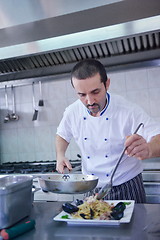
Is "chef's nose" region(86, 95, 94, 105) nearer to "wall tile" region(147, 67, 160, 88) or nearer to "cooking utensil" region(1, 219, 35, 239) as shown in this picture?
"cooking utensil" region(1, 219, 35, 239)

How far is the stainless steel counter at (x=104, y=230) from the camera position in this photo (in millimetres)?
938

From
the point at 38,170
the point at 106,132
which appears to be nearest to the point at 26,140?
the point at 38,170

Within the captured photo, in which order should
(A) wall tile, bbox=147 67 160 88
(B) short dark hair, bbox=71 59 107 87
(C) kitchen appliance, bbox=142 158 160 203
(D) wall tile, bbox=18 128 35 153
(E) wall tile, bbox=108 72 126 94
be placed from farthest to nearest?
(D) wall tile, bbox=18 128 35 153, (E) wall tile, bbox=108 72 126 94, (A) wall tile, bbox=147 67 160 88, (C) kitchen appliance, bbox=142 158 160 203, (B) short dark hair, bbox=71 59 107 87

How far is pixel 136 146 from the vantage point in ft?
3.98

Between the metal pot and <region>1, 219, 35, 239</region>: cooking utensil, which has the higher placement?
the metal pot

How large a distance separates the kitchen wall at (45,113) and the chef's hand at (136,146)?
1709 mm

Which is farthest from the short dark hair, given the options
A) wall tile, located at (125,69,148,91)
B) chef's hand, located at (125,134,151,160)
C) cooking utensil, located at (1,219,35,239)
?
wall tile, located at (125,69,148,91)

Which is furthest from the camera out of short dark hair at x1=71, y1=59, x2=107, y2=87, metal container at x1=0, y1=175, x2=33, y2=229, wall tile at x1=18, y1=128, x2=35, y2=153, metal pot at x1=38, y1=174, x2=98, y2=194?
wall tile at x1=18, y1=128, x2=35, y2=153

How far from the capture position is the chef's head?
1412 millimetres

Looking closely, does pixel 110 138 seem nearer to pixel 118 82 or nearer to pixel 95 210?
pixel 95 210

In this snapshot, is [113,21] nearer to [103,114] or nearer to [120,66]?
[103,114]

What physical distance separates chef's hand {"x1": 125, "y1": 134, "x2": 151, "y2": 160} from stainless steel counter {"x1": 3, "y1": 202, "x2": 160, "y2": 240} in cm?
25

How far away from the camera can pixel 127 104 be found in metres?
1.70

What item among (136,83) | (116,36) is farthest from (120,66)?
(116,36)
